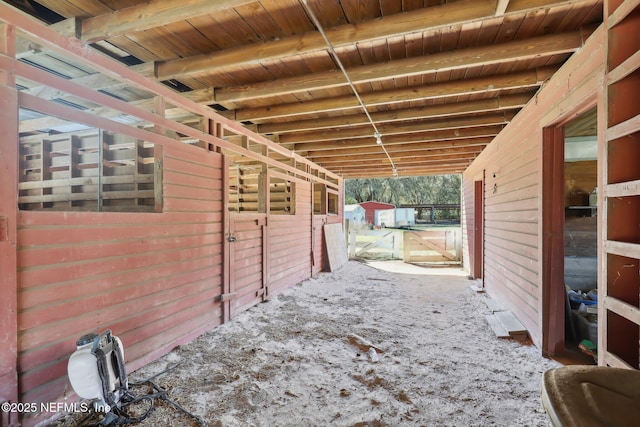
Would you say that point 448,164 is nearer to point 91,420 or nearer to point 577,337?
point 577,337

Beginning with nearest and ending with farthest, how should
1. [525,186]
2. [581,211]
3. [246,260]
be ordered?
1. [525,186]
2. [246,260]
3. [581,211]

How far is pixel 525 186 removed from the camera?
136 inches

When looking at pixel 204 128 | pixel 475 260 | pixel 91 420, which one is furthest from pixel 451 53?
pixel 475 260

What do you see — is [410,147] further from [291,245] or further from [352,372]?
[352,372]

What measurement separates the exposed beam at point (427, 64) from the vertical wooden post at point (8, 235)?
74.7 inches

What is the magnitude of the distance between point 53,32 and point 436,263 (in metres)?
9.01

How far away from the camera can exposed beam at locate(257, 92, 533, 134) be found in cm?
361

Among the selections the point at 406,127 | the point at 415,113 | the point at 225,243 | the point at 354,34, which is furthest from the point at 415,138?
the point at 225,243

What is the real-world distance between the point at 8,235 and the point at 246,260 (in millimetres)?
2688

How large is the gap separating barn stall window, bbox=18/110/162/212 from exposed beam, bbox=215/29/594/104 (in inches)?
45.7

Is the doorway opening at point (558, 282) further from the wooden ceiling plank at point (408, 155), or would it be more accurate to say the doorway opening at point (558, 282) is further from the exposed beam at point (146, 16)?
the exposed beam at point (146, 16)

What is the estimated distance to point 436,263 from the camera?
29.0ft

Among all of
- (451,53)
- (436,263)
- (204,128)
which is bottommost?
(436,263)

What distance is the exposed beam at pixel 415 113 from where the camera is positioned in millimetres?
3609
